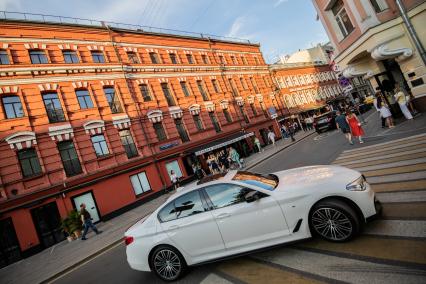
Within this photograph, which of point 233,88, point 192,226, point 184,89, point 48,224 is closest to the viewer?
point 192,226

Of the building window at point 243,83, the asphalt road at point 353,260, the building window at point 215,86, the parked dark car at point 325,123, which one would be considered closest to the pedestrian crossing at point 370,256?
the asphalt road at point 353,260

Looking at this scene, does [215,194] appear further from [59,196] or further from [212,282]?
[59,196]

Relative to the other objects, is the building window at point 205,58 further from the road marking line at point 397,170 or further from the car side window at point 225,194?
the car side window at point 225,194

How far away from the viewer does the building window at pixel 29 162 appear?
14.3 meters

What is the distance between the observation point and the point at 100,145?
1731 cm

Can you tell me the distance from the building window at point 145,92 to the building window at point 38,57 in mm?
6926

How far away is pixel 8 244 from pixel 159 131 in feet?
39.0

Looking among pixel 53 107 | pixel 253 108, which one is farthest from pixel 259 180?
pixel 253 108

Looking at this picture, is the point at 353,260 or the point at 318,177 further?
the point at 318,177

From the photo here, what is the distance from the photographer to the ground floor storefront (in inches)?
516

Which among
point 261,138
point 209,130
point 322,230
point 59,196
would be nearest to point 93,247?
point 59,196

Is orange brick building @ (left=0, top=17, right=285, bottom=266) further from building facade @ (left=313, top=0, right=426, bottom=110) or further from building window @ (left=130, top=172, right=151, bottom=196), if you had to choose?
building facade @ (left=313, top=0, right=426, bottom=110)

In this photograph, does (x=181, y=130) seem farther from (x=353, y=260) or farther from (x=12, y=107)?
(x=353, y=260)

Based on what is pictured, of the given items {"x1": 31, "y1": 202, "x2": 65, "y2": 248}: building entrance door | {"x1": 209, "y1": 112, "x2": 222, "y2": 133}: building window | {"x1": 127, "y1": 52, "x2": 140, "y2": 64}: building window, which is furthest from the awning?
{"x1": 31, "y1": 202, "x2": 65, "y2": 248}: building entrance door
